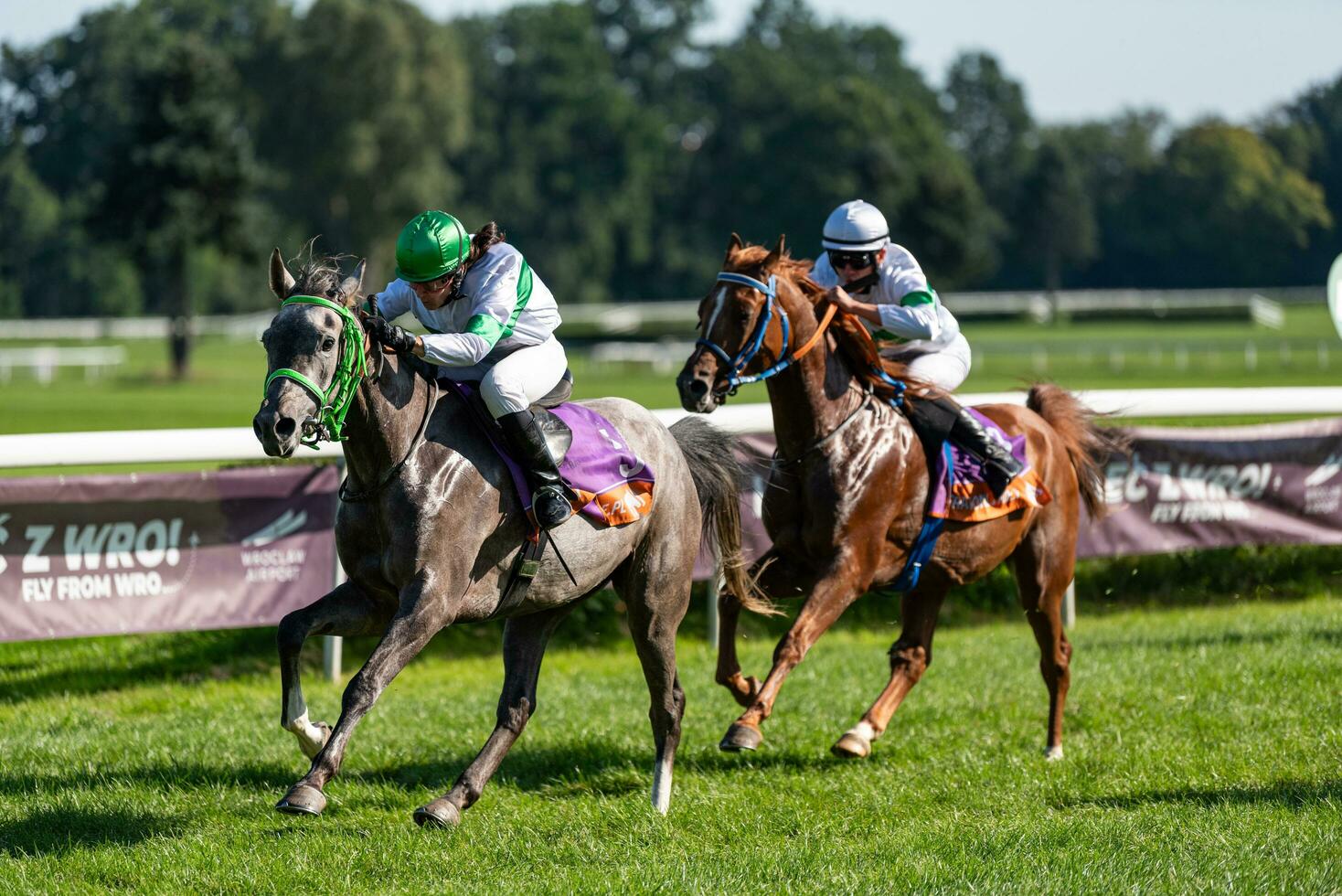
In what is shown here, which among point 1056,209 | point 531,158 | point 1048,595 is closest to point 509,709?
point 1048,595

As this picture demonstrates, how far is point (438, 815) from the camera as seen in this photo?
4.57 m

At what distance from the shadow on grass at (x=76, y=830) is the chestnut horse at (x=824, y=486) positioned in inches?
74.0

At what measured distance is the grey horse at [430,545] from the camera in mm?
4199

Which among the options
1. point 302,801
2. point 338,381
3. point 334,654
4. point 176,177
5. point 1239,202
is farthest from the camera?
point 176,177

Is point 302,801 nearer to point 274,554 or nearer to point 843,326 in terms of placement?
point 843,326

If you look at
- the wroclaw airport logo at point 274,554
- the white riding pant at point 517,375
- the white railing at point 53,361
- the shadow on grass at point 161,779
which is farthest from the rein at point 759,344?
the white railing at point 53,361

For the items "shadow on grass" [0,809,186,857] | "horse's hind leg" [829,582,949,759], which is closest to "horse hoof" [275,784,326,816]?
"shadow on grass" [0,809,186,857]

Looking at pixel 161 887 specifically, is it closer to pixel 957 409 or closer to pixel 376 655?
pixel 376 655

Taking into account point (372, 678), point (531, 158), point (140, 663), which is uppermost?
point (372, 678)

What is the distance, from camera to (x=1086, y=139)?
62.1 metres

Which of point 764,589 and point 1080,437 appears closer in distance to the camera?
point 764,589

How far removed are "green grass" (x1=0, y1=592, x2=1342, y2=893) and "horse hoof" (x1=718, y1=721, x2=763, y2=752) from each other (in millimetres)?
227

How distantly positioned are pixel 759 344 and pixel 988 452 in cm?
116

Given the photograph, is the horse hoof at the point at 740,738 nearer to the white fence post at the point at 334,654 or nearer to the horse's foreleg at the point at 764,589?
the horse's foreleg at the point at 764,589
